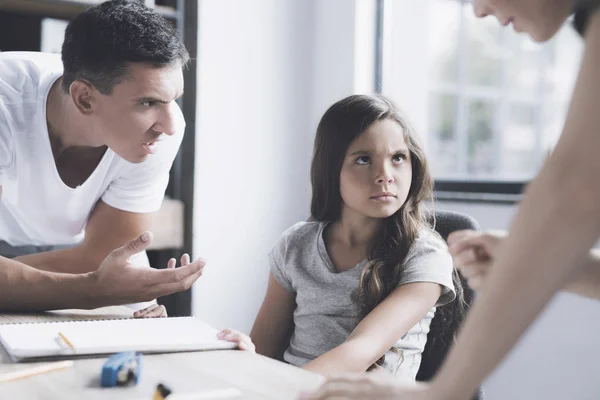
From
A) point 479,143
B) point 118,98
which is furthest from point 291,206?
point 118,98

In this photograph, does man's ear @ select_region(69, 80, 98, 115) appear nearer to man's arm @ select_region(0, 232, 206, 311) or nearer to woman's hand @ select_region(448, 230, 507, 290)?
man's arm @ select_region(0, 232, 206, 311)

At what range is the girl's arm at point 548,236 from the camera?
40cm

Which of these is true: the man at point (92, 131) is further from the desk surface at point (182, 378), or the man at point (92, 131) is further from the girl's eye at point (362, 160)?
the desk surface at point (182, 378)

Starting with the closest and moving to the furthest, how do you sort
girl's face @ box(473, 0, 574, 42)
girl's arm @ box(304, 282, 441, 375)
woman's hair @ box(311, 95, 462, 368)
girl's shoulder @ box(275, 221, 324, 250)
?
girl's face @ box(473, 0, 574, 42) < girl's arm @ box(304, 282, 441, 375) < woman's hair @ box(311, 95, 462, 368) < girl's shoulder @ box(275, 221, 324, 250)

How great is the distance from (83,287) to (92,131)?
63cm

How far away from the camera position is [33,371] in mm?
820

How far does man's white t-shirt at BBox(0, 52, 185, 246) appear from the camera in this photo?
5.62 ft

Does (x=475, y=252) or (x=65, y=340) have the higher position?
(x=475, y=252)

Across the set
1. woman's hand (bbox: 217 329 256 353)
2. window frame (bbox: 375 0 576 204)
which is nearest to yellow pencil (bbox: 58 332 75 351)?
woman's hand (bbox: 217 329 256 353)

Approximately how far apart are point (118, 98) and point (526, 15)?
54.1 inches

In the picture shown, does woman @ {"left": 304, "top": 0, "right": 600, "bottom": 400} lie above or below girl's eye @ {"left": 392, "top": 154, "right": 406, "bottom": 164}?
above

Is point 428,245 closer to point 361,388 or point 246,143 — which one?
point 361,388

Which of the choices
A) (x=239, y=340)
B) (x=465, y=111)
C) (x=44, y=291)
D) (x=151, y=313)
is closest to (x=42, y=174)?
(x=44, y=291)

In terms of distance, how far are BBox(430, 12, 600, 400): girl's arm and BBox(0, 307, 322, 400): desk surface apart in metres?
0.34
